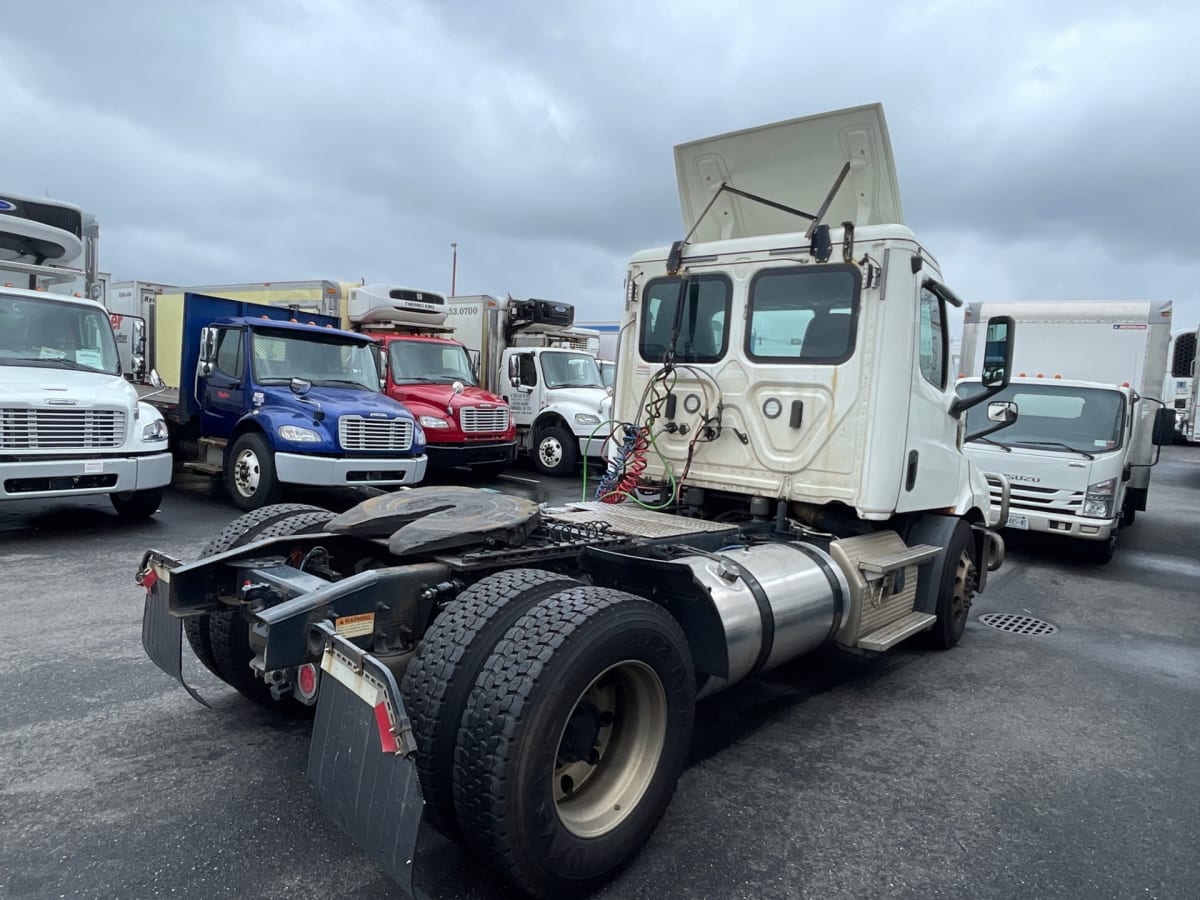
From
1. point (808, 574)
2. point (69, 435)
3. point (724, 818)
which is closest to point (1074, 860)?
point (724, 818)

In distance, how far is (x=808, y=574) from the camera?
399cm

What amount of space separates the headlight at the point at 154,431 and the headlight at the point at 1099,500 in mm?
9596

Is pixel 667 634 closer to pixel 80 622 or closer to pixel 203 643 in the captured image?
pixel 203 643

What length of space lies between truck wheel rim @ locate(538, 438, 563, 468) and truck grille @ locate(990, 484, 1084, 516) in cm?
737

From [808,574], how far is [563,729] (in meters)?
1.97

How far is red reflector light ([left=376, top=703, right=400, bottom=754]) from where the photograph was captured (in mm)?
2148

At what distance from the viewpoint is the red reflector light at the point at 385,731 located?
2.15 metres

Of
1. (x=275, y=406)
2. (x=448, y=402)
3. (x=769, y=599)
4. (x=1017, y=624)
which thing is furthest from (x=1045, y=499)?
(x=275, y=406)

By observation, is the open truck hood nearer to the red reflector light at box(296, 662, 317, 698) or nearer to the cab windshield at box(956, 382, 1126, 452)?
the red reflector light at box(296, 662, 317, 698)

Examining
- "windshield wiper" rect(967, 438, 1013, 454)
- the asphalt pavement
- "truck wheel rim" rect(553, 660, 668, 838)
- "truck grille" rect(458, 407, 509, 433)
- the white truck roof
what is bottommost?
the asphalt pavement

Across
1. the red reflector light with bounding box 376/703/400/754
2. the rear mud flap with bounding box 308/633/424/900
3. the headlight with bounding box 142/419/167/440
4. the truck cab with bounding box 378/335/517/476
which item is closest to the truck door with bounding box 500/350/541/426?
the truck cab with bounding box 378/335/517/476

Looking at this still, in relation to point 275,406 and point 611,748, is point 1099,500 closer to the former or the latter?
point 611,748

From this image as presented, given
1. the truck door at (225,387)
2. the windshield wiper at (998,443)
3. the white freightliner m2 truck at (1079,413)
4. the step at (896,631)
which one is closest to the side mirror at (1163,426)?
the white freightliner m2 truck at (1079,413)

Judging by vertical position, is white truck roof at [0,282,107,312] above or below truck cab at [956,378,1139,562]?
above
